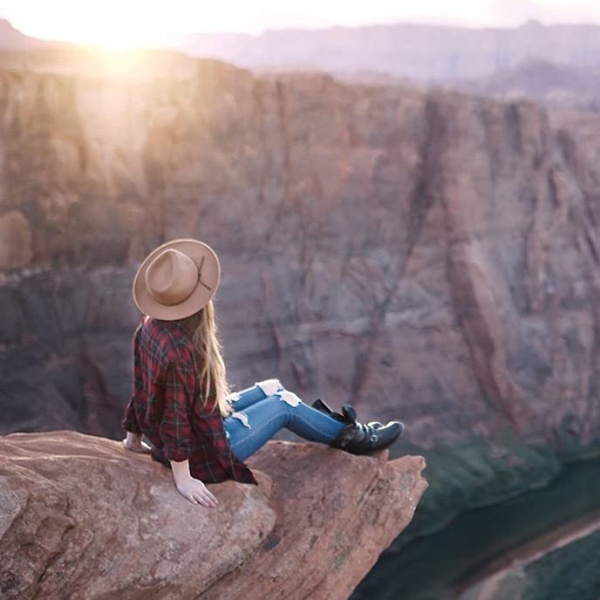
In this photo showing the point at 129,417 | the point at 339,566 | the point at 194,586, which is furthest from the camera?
the point at 339,566

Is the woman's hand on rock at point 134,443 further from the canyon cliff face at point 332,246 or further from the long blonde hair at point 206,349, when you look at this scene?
the canyon cliff face at point 332,246

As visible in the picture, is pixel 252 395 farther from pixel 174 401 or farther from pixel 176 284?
pixel 176 284

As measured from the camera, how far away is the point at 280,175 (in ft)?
43.4

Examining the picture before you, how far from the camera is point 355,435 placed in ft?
15.7

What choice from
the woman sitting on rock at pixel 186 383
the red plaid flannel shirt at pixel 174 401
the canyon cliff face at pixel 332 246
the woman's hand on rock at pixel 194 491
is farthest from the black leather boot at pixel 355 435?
the canyon cliff face at pixel 332 246

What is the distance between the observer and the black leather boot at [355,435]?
4.77 meters

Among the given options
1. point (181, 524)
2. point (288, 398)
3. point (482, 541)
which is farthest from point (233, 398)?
point (482, 541)

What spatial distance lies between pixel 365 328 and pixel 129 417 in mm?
9823

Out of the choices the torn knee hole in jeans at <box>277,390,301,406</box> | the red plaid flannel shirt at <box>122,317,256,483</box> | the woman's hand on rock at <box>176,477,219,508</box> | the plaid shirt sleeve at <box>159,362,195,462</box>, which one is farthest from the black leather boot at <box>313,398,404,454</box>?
the plaid shirt sleeve at <box>159,362,195,462</box>

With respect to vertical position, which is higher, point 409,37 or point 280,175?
point 409,37

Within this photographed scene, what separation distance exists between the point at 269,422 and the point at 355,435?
25.2 inches

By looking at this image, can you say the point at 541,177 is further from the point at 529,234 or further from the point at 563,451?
the point at 563,451

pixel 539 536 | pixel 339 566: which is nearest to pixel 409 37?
pixel 539 536

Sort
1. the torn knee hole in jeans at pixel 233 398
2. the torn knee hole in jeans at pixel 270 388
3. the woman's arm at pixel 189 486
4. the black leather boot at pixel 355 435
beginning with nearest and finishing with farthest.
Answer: the woman's arm at pixel 189 486
the torn knee hole in jeans at pixel 233 398
the torn knee hole in jeans at pixel 270 388
the black leather boot at pixel 355 435
